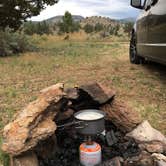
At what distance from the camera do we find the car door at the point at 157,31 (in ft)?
18.4

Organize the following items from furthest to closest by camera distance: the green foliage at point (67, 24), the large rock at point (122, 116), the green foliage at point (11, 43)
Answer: the green foliage at point (67, 24), the green foliage at point (11, 43), the large rock at point (122, 116)

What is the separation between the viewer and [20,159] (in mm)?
3143

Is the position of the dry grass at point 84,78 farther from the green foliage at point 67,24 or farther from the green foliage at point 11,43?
the green foliage at point 67,24

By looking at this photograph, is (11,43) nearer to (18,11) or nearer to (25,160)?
(18,11)

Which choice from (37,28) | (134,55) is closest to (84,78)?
(134,55)

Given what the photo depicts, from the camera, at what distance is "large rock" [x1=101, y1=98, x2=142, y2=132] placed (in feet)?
12.1

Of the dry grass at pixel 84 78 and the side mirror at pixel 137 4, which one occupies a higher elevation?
the side mirror at pixel 137 4

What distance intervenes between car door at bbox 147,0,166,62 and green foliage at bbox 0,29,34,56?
5.54 meters

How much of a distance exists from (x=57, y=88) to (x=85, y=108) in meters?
0.54

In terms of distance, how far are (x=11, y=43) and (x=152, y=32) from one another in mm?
6323

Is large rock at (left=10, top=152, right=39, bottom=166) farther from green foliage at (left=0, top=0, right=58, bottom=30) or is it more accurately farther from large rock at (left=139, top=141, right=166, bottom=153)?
green foliage at (left=0, top=0, right=58, bottom=30)

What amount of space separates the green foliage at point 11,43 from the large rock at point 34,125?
806cm

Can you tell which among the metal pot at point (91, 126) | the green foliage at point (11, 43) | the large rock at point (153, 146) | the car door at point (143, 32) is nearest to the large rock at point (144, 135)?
the large rock at point (153, 146)

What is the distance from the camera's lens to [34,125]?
3.19 metres
